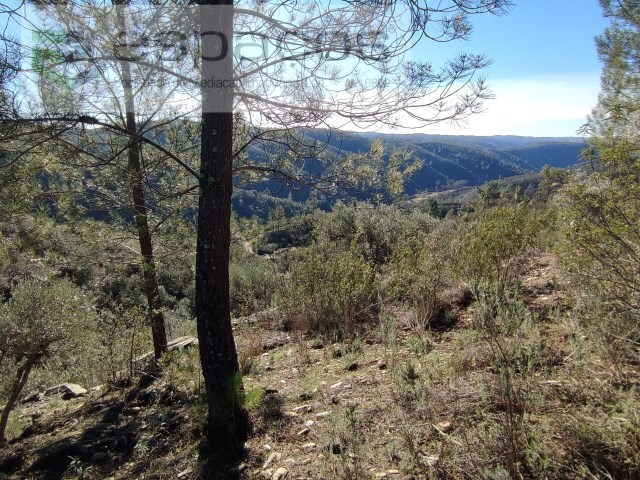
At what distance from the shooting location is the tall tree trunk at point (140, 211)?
3.47 meters

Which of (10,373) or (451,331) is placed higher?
(451,331)

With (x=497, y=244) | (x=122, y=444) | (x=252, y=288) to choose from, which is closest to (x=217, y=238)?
(x=122, y=444)

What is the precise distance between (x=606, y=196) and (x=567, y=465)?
5.24 feet

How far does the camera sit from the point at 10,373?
7.67m

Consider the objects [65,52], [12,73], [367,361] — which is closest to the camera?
[12,73]

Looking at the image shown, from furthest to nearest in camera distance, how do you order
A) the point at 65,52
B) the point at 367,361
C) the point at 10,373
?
1. the point at 10,373
2. the point at 367,361
3. the point at 65,52

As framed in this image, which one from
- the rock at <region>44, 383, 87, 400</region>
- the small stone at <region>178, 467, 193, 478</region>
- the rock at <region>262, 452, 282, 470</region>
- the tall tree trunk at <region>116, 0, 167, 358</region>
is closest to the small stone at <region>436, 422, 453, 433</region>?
the rock at <region>262, 452, 282, 470</region>

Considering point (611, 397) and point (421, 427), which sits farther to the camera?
point (421, 427)

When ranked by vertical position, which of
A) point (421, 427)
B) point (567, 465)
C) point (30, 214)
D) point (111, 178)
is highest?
point (111, 178)

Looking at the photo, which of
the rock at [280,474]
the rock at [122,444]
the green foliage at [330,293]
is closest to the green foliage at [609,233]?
the rock at [280,474]

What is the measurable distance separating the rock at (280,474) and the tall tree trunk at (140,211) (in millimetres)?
2566

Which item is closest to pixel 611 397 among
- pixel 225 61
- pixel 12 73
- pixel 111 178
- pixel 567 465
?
pixel 567 465

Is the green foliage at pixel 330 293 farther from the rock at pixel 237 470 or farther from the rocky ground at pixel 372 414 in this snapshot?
the rock at pixel 237 470

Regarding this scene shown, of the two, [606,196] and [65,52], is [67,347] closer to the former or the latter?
[65,52]
